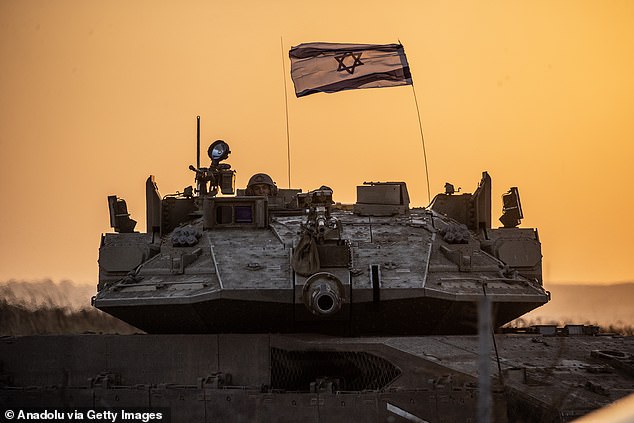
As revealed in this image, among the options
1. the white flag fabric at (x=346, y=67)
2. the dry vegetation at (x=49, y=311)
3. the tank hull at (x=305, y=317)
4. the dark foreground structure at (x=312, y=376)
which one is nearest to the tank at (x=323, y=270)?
the tank hull at (x=305, y=317)

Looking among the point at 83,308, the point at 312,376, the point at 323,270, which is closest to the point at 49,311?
the point at 83,308

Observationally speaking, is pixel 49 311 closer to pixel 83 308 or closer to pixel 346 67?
pixel 83 308

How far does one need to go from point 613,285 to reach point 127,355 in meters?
15.1

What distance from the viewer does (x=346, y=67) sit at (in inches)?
871

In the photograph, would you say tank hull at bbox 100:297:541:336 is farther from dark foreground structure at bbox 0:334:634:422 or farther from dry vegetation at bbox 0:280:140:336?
dry vegetation at bbox 0:280:140:336

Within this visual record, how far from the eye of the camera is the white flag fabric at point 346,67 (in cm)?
2197

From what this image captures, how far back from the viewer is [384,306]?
51.9 feet

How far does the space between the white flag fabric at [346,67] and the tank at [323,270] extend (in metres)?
3.25

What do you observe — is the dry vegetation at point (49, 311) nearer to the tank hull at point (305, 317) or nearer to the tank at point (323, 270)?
the tank at point (323, 270)

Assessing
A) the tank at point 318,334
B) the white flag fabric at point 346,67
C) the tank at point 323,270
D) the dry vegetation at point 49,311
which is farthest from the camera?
the dry vegetation at point 49,311

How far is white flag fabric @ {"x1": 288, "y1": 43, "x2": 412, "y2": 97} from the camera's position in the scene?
72.1 feet

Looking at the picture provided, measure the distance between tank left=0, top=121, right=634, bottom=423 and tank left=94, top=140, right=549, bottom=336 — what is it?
28 mm

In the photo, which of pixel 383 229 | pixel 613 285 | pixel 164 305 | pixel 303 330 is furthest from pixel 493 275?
pixel 613 285

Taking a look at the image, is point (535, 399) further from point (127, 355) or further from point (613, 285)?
point (613, 285)
